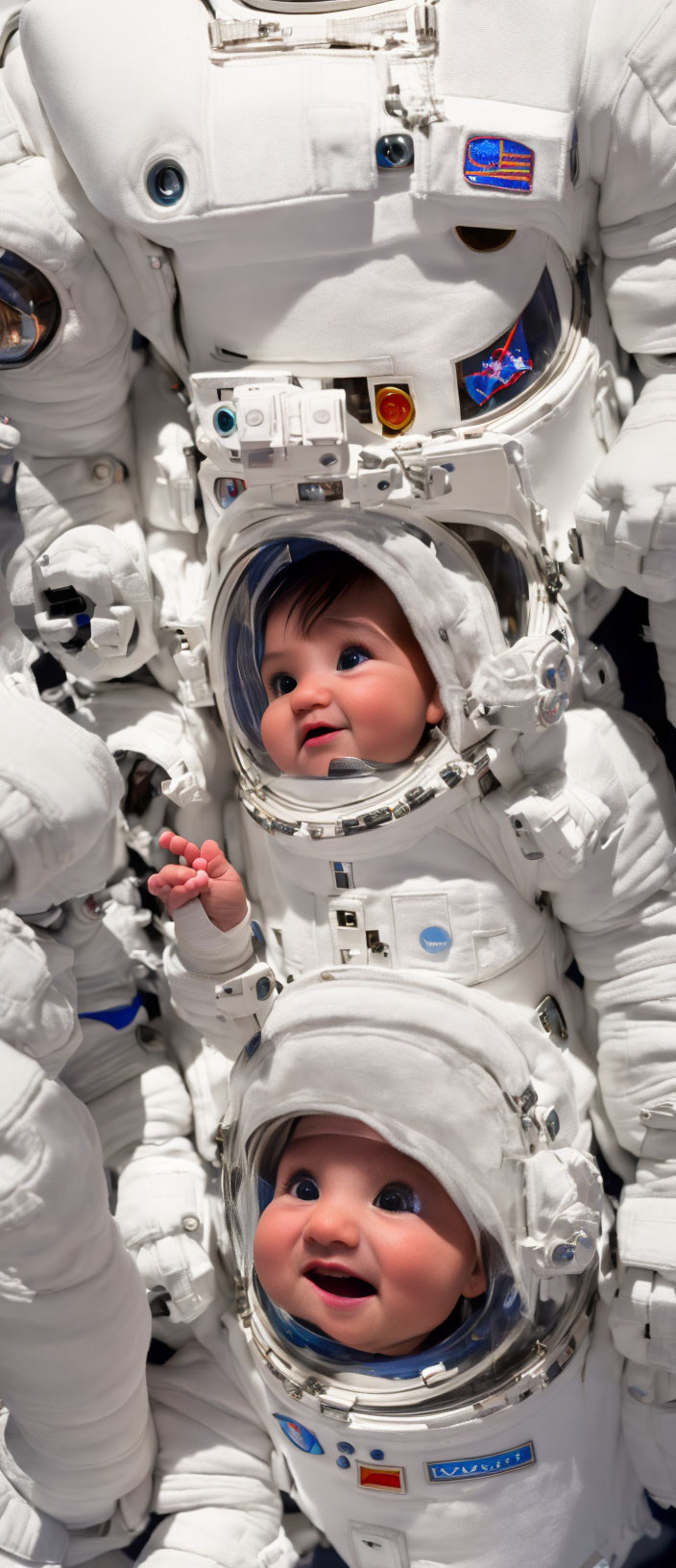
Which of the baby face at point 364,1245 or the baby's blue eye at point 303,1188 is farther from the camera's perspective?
the baby's blue eye at point 303,1188

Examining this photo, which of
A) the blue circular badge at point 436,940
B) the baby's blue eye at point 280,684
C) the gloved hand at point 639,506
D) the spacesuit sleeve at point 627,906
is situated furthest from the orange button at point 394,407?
the blue circular badge at point 436,940

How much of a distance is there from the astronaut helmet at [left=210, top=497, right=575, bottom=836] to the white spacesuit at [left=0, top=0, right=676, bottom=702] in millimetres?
89

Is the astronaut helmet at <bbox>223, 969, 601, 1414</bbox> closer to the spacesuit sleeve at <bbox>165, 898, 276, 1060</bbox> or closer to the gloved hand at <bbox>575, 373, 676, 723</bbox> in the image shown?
the spacesuit sleeve at <bbox>165, 898, 276, 1060</bbox>

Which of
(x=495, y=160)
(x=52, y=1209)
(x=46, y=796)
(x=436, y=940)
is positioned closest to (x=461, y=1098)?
(x=436, y=940)

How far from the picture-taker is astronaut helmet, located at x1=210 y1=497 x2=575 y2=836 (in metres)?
2.36

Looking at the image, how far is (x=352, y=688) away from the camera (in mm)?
2385

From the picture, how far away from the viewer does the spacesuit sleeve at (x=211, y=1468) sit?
8.57ft

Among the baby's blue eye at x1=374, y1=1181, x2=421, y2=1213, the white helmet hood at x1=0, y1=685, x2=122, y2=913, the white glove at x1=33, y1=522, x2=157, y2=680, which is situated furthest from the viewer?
the white glove at x1=33, y1=522, x2=157, y2=680

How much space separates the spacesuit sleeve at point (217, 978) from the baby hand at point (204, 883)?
1 cm

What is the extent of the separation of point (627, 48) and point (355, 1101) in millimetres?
1387

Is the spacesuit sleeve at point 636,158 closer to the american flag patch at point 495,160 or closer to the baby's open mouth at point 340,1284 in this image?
the american flag patch at point 495,160

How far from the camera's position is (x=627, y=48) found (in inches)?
91.4

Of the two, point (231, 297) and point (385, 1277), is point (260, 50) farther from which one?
point (385, 1277)

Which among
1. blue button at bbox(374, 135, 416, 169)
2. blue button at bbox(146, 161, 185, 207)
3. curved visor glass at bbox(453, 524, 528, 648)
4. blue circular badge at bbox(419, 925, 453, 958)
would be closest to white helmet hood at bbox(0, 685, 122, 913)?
blue circular badge at bbox(419, 925, 453, 958)
